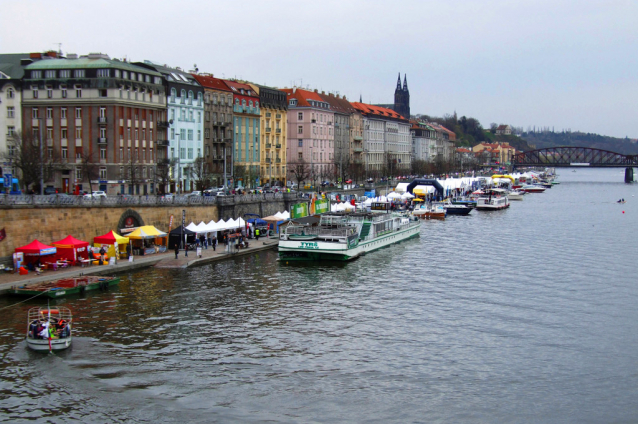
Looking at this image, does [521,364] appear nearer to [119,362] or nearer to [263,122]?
[119,362]

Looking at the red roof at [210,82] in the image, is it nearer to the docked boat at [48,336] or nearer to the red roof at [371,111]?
the red roof at [371,111]

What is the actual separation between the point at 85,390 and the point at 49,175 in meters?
40.2

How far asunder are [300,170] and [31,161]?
172 feet

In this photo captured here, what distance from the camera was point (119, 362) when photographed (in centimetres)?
2638

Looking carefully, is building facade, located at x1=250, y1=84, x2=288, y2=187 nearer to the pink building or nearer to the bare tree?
the pink building

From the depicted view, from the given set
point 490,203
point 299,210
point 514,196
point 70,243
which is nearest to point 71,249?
point 70,243

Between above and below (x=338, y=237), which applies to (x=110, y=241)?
above

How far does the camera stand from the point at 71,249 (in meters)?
42.3

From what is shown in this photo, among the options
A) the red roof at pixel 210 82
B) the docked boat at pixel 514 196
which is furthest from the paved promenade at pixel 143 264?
the docked boat at pixel 514 196

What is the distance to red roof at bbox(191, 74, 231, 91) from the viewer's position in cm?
Answer: 8938

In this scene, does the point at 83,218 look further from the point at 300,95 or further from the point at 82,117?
the point at 300,95

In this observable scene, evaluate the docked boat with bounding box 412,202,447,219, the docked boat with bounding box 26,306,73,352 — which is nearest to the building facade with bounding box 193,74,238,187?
the docked boat with bounding box 412,202,447,219

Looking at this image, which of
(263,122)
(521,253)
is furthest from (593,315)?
(263,122)

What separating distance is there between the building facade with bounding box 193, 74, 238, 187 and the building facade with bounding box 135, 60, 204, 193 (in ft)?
5.14
